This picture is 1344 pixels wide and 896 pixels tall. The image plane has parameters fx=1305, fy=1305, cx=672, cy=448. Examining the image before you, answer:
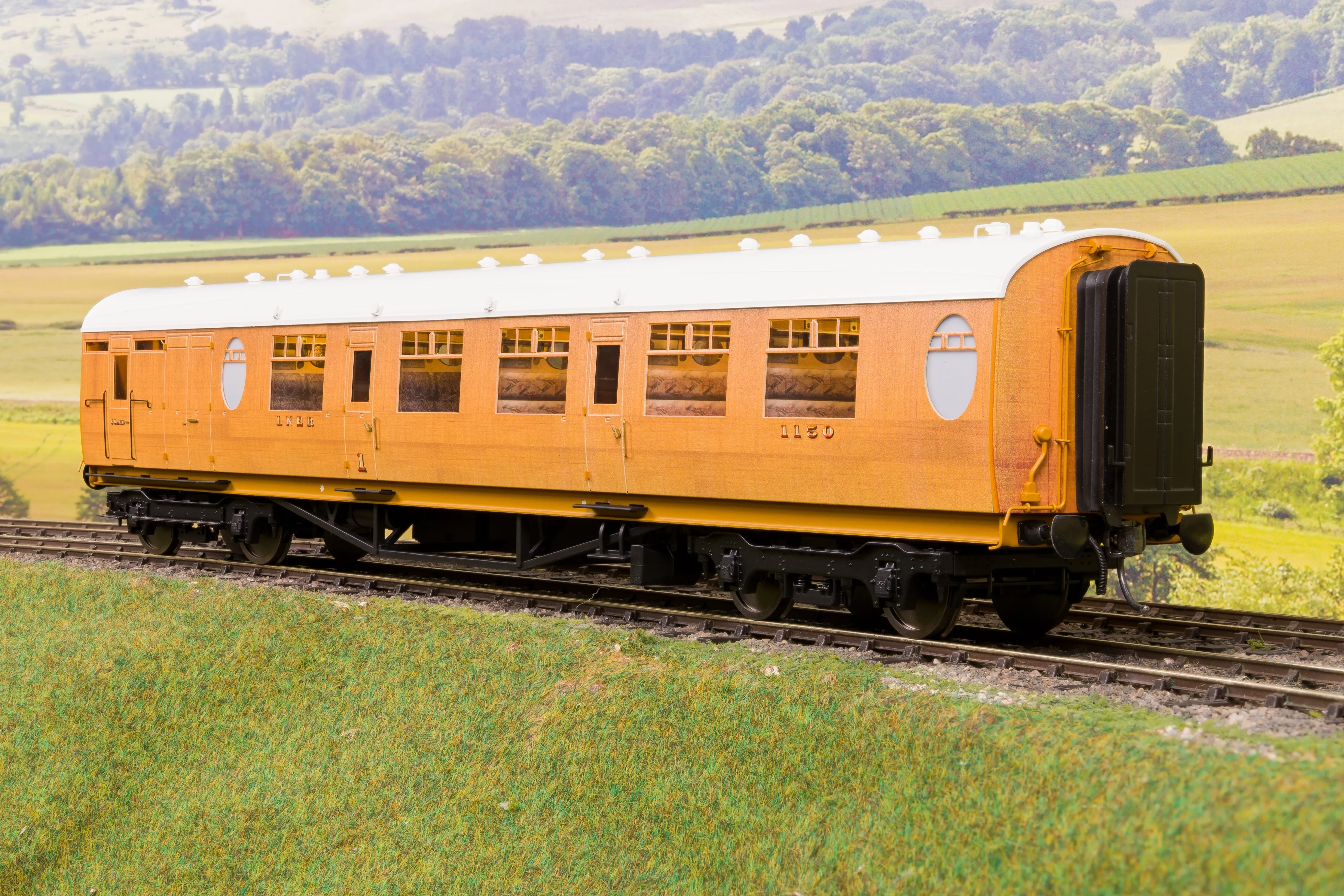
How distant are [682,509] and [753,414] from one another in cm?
143

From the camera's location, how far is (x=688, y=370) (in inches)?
491

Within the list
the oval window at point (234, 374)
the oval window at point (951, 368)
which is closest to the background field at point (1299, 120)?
the oval window at point (234, 374)

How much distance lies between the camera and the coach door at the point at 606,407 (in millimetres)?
12898

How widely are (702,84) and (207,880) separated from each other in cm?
7592

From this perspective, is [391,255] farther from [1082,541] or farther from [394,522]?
[1082,541]

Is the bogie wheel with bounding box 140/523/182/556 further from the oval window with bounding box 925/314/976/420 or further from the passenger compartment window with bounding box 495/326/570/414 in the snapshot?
the oval window with bounding box 925/314/976/420

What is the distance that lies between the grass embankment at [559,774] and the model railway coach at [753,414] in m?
1.49

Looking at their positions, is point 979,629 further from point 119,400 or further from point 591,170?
point 591,170

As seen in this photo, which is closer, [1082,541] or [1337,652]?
[1082,541]

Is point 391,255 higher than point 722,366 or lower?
higher

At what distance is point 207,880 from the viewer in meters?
10.8

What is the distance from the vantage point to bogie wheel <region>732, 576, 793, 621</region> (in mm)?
12570

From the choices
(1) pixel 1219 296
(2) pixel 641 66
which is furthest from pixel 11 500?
(2) pixel 641 66

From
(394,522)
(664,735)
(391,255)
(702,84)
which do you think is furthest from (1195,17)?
(664,735)
